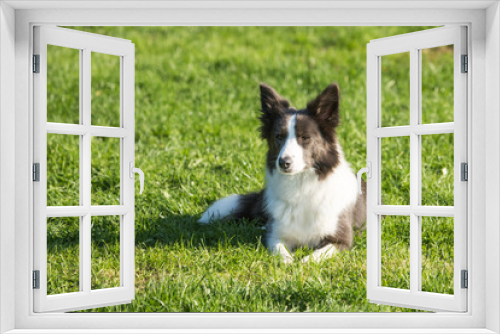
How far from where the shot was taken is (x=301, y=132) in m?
3.99

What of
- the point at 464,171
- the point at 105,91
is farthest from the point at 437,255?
the point at 105,91

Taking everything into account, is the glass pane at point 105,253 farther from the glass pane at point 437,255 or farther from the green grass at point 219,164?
the glass pane at point 437,255

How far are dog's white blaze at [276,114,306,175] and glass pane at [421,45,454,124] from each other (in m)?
2.66

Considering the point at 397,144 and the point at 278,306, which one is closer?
the point at 278,306

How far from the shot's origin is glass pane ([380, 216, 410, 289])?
332 cm

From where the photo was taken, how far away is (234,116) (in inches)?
257

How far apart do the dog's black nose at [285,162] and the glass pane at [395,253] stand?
945 millimetres

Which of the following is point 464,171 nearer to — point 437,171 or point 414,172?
point 414,172

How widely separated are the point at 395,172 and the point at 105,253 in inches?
110

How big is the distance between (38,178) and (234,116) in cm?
381

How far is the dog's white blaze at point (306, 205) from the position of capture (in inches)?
167

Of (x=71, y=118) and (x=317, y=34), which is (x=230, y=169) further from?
(x=317, y=34)

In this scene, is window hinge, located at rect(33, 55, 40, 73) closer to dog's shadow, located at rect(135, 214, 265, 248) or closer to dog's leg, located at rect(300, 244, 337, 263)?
dog's shadow, located at rect(135, 214, 265, 248)

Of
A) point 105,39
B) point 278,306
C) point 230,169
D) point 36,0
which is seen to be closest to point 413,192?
point 278,306
